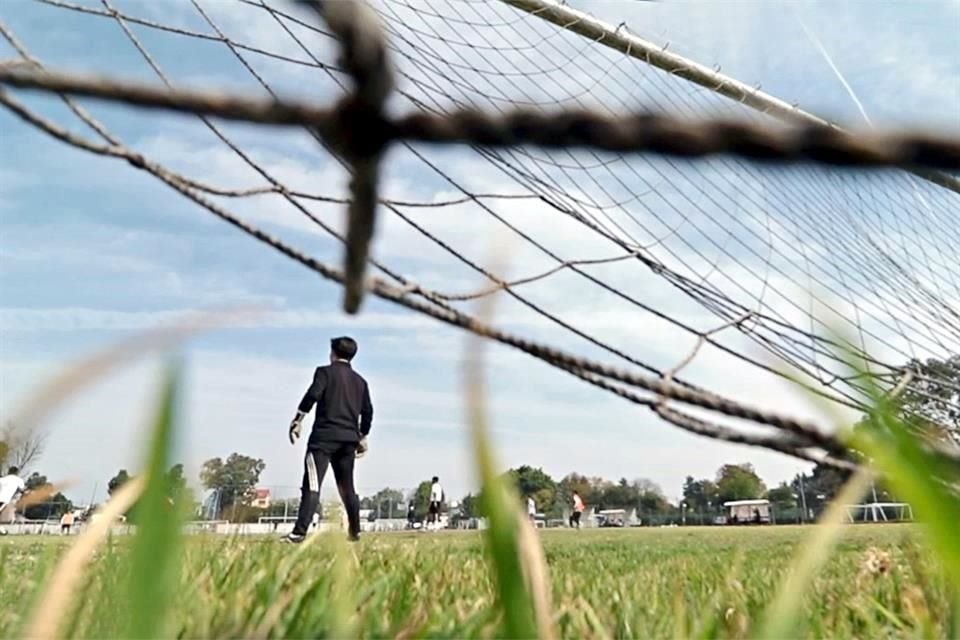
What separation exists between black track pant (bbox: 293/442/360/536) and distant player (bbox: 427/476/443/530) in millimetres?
8706

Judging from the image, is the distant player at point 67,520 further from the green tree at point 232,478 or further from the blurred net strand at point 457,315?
the blurred net strand at point 457,315

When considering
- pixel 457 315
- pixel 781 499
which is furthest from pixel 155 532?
pixel 781 499

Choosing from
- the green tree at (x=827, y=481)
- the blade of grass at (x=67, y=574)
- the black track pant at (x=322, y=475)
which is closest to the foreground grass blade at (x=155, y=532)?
the blade of grass at (x=67, y=574)

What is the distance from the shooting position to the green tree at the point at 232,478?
22.7 inches

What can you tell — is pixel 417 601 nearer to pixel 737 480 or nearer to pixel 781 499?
pixel 737 480

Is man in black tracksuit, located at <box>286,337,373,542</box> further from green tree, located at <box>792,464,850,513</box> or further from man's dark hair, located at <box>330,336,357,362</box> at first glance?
green tree, located at <box>792,464,850,513</box>

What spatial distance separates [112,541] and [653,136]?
1414 millimetres

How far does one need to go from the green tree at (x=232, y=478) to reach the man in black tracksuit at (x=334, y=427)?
4.12 meters

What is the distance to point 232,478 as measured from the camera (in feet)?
2.78

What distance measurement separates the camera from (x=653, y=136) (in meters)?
0.37

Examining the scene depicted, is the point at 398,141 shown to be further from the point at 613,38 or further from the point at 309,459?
the point at 613,38

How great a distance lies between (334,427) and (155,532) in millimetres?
Answer: 5327

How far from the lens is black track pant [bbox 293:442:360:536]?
17.5 ft

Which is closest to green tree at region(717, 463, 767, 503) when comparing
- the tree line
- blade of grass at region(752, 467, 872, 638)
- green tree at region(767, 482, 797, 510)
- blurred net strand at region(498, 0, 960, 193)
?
the tree line
